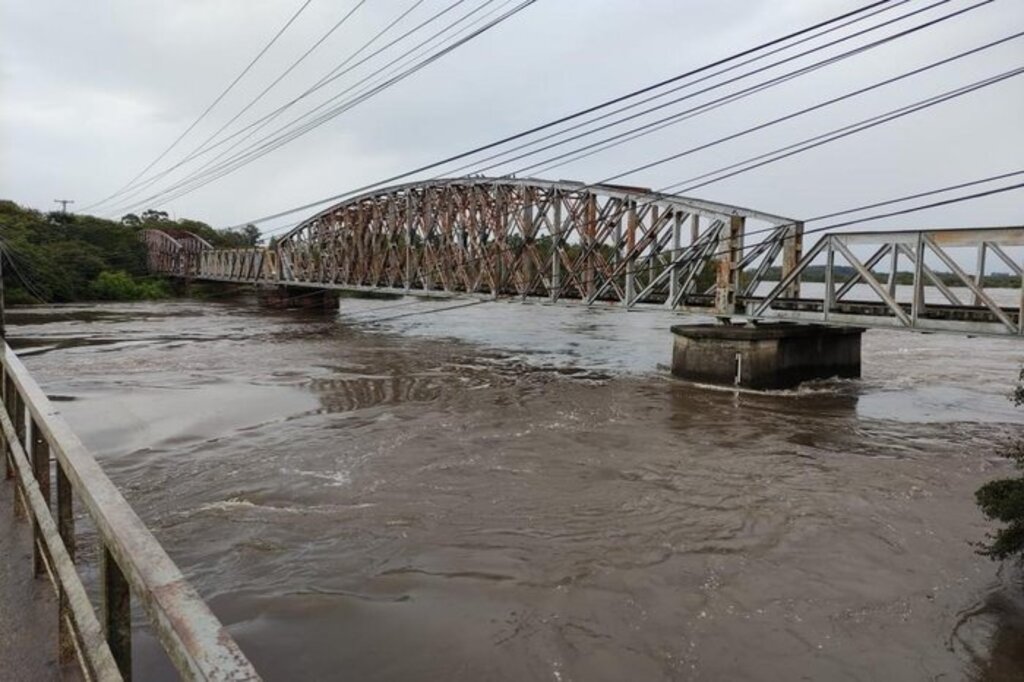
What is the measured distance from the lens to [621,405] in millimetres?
18922

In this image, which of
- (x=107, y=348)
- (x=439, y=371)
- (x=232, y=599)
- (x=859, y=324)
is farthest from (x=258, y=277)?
(x=232, y=599)

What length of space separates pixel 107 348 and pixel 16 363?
92.6 feet

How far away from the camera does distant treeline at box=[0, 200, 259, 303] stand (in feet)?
191

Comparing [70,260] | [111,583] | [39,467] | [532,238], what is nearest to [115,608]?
[111,583]

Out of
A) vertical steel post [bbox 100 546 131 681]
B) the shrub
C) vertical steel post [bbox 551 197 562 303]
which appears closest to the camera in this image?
vertical steel post [bbox 100 546 131 681]

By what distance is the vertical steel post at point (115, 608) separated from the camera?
94.4 inches

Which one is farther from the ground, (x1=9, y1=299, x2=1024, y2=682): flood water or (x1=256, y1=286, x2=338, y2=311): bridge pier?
(x1=256, y1=286, x2=338, y2=311): bridge pier

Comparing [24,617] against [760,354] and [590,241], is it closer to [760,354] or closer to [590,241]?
[760,354]

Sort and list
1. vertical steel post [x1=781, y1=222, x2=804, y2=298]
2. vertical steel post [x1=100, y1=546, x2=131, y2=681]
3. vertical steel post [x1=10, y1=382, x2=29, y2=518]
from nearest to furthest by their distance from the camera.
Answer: vertical steel post [x1=100, y1=546, x2=131, y2=681], vertical steel post [x1=10, y1=382, x2=29, y2=518], vertical steel post [x1=781, y1=222, x2=804, y2=298]

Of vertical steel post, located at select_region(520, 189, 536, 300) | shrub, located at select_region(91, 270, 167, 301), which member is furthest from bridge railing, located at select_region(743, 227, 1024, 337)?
shrub, located at select_region(91, 270, 167, 301)

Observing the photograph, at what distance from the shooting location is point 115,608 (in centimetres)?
243

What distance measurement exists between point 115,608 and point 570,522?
7.59 m

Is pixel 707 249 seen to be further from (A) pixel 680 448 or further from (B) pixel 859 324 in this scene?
(A) pixel 680 448

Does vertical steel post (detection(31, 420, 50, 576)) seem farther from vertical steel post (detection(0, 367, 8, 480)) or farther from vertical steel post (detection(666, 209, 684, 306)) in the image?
vertical steel post (detection(666, 209, 684, 306))
